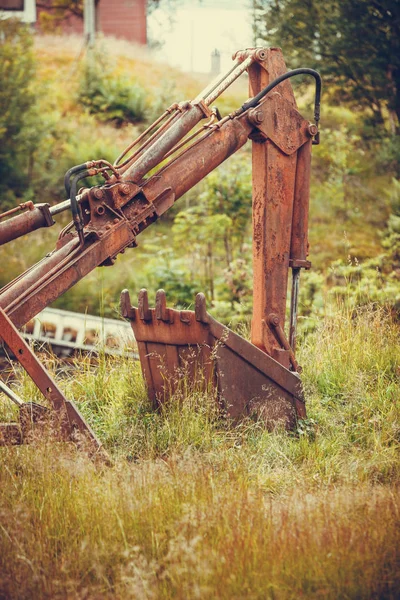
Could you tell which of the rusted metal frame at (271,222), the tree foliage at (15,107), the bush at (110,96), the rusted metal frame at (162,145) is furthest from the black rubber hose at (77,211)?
the bush at (110,96)

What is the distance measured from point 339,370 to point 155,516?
9.18 ft

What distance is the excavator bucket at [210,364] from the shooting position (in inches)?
190

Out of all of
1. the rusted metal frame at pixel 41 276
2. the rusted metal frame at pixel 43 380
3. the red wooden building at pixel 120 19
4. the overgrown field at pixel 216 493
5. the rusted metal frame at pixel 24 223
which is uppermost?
the red wooden building at pixel 120 19

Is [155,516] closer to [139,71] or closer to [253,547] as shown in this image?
[253,547]

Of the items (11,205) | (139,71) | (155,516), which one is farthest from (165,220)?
(155,516)

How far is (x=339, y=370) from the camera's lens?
598 centimetres

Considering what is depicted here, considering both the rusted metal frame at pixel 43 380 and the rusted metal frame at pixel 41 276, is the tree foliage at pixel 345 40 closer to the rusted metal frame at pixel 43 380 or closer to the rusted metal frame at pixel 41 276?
the rusted metal frame at pixel 41 276

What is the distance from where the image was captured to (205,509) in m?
3.50

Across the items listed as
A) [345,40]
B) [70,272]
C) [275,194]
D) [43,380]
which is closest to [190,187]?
[275,194]

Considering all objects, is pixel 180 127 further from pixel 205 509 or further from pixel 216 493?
pixel 205 509

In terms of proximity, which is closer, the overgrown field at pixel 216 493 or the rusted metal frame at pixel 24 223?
the overgrown field at pixel 216 493

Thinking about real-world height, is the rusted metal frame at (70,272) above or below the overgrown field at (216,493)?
above

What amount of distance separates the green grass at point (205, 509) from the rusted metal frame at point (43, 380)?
8.1 inches

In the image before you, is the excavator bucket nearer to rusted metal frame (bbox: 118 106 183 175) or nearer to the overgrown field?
the overgrown field
